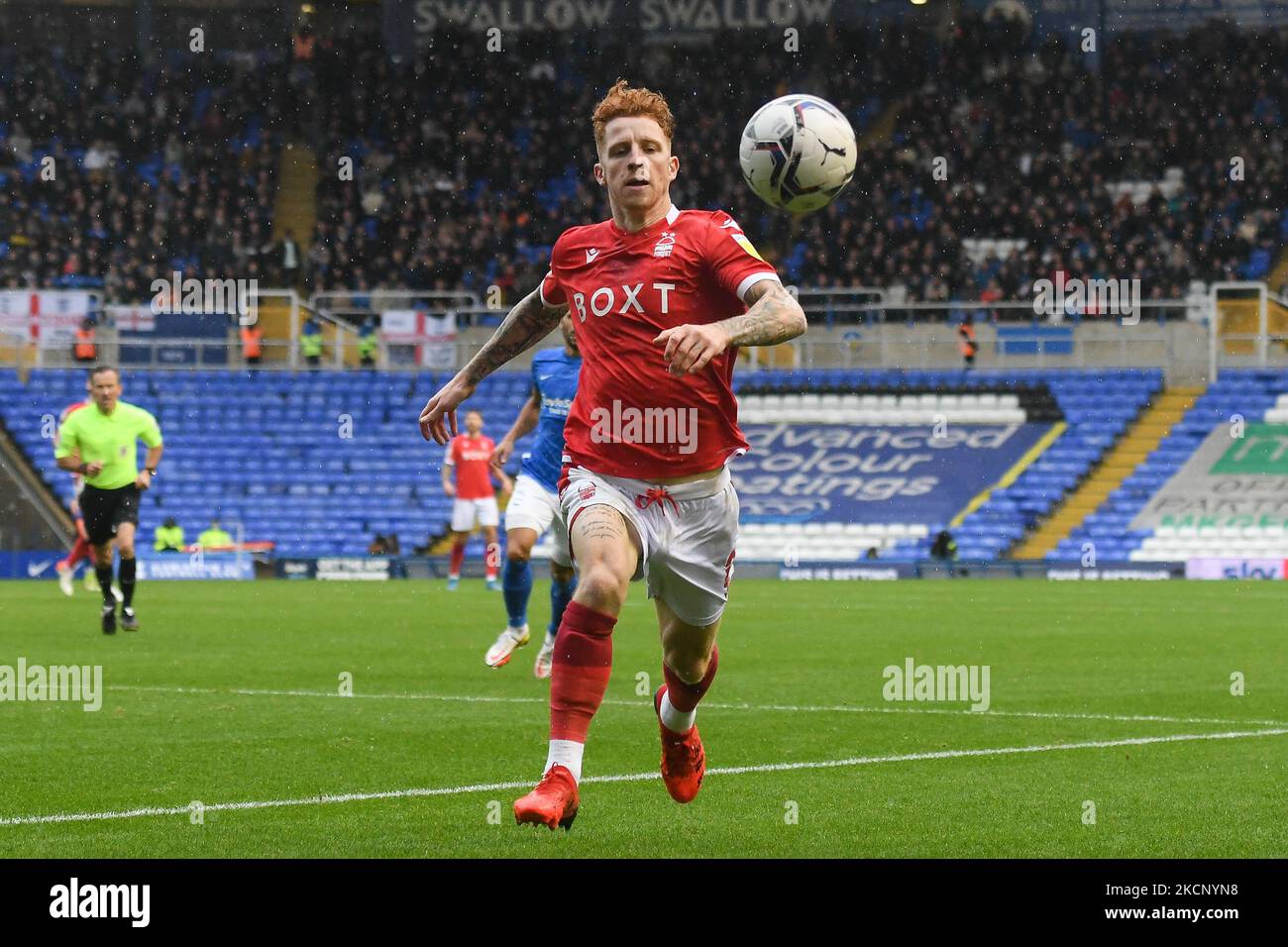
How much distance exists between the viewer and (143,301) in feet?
132

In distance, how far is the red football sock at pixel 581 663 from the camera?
6316 mm

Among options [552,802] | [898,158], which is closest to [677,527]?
[552,802]

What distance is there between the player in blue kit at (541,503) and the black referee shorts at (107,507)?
13.6 ft

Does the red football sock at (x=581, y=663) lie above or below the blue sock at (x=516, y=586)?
above

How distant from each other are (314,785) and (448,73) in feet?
127

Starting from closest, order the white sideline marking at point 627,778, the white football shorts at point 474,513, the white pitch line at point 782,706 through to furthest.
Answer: the white sideline marking at point 627,778
the white pitch line at point 782,706
the white football shorts at point 474,513

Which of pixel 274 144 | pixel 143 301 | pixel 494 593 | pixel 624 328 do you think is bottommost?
pixel 494 593

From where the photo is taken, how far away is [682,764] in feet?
23.9

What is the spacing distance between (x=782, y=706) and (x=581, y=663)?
16.9 feet

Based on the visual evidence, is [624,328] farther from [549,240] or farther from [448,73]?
[448,73]

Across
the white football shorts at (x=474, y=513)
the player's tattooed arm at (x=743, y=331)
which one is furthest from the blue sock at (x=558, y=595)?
the white football shorts at (x=474, y=513)

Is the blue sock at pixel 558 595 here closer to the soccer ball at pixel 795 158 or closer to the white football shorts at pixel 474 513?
the soccer ball at pixel 795 158

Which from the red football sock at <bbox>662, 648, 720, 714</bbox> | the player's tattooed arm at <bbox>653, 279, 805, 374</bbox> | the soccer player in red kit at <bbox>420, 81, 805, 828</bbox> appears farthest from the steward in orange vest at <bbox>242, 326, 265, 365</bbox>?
the player's tattooed arm at <bbox>653, 279, 805, 374</bbox>
